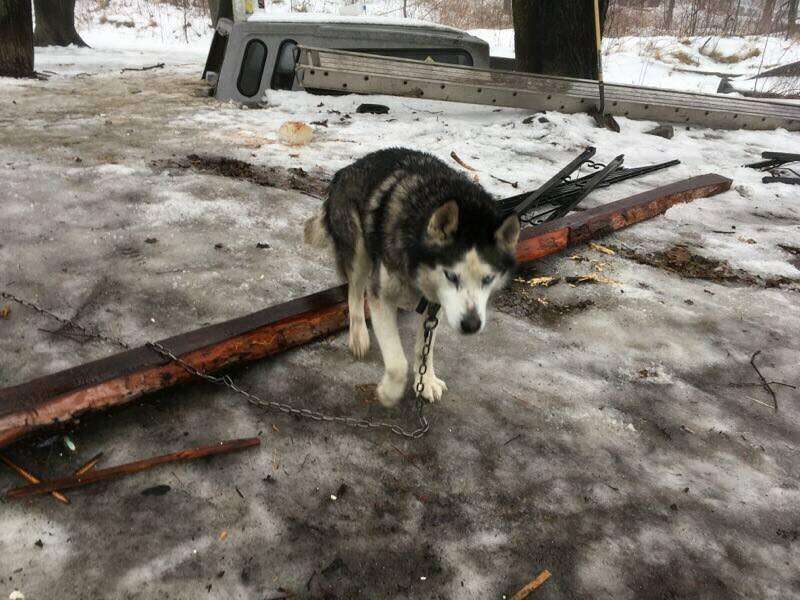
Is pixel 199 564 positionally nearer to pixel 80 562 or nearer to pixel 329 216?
pixel 80 562

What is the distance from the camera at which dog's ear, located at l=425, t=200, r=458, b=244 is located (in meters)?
2.38

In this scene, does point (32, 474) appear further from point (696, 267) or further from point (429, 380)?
point (696, 267)

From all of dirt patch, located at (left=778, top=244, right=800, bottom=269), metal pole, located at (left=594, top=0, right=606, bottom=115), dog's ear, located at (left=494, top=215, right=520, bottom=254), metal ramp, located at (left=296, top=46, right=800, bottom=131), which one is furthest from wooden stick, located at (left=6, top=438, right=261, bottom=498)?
metal pole, located at (left=594, top=0, right=606, bottom=115)

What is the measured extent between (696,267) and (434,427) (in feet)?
10.1

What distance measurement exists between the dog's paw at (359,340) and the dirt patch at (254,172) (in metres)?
2.70

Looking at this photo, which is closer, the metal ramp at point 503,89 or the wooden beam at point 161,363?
the wooden beam at point 161,363

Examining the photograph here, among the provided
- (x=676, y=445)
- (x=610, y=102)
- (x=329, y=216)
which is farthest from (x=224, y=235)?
(x=610, y=102)

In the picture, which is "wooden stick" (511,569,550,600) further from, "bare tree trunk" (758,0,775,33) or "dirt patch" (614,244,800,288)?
"bare tree trunk" (758,0,775,33)

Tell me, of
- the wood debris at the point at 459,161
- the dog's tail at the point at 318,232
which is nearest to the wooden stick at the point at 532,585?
the dog's tail at the point at 318,232

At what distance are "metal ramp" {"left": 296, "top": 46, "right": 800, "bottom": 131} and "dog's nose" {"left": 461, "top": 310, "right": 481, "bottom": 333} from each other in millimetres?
6504

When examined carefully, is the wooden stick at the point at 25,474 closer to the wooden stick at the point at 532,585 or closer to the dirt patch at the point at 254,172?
the wooden stick at the point at 532,585

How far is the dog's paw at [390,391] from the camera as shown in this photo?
2.76 metres

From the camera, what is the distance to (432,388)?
9.52 ft

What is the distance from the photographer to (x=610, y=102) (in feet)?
28.3
